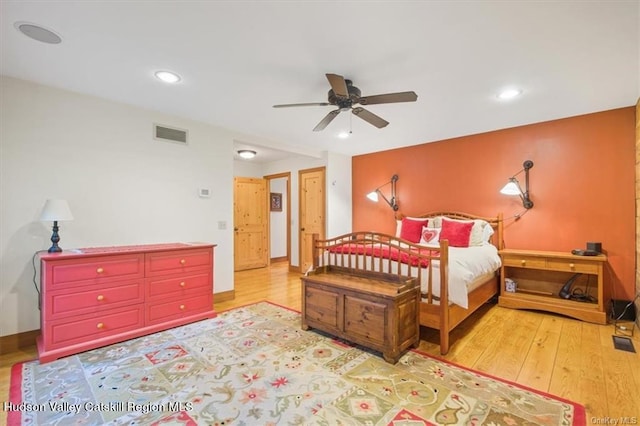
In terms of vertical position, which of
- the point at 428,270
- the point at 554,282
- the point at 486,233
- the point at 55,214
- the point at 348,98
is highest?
the point at 348,98

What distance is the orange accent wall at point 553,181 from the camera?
3443 millimetres

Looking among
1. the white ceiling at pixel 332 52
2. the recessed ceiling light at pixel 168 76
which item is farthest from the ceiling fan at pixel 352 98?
the recessed ceiling light at pixel 168 76

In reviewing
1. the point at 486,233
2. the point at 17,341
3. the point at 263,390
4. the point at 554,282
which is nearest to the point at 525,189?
the point at 486,233

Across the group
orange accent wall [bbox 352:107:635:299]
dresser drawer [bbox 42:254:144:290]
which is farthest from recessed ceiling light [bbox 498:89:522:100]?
dresser drawer [bbox 42:254:144:290]

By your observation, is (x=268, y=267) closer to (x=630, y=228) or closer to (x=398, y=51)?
(x=398, y=51)

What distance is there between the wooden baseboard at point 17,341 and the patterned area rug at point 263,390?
0.47 m

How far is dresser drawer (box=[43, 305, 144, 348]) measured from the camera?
8.11 feet

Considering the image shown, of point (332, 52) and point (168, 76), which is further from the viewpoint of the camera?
point (168, 76)

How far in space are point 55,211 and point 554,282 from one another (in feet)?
18.5

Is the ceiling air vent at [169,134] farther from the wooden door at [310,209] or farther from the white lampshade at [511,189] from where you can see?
the white lampshade at [511,189]

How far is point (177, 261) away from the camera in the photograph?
318 cm

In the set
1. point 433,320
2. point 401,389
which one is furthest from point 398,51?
point 401,389

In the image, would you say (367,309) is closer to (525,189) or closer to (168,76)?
(168,76)

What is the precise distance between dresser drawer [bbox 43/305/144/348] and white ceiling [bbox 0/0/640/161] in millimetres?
2171
